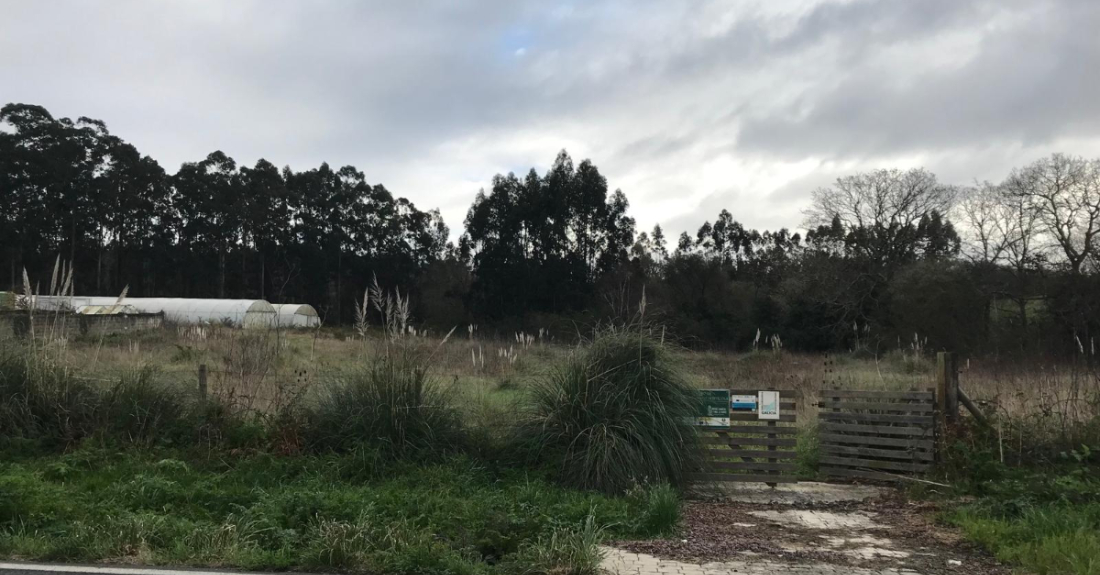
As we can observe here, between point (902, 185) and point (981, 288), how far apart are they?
11813 millimetres

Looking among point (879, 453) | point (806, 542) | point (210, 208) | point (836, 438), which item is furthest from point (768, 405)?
point (210, 208)

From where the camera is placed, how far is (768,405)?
9742 mm

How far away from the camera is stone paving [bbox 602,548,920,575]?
5664mm

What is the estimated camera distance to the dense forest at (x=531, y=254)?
36.9m

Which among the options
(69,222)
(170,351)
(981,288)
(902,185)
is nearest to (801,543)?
(170,351)

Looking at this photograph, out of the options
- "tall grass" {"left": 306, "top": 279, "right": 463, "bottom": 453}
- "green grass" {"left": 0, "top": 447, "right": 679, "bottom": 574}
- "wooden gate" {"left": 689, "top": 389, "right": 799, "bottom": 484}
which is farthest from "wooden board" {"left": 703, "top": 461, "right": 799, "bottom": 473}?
"tall grass" {"left": 306, "top": 279, "right": 463, "bottom": 453}

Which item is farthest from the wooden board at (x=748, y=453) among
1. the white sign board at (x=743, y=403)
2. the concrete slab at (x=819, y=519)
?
the concrete slab at (x=819, y=519)

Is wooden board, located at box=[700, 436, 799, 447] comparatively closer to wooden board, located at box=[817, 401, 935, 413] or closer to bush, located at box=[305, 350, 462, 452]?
wooden board, located at box=[817, 401, 935, 413]

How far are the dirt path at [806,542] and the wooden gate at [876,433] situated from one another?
2.89ft

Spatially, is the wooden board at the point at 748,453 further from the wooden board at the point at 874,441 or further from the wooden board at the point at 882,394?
the wooden board at the point at 882,394

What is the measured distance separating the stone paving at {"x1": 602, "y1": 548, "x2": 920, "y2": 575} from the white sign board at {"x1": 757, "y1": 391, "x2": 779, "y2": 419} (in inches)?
150

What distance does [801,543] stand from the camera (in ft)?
22.1

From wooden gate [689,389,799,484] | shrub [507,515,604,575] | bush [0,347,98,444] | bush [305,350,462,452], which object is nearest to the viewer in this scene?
shrub [507,515,604,575]

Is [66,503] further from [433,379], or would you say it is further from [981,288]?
[981,288]
